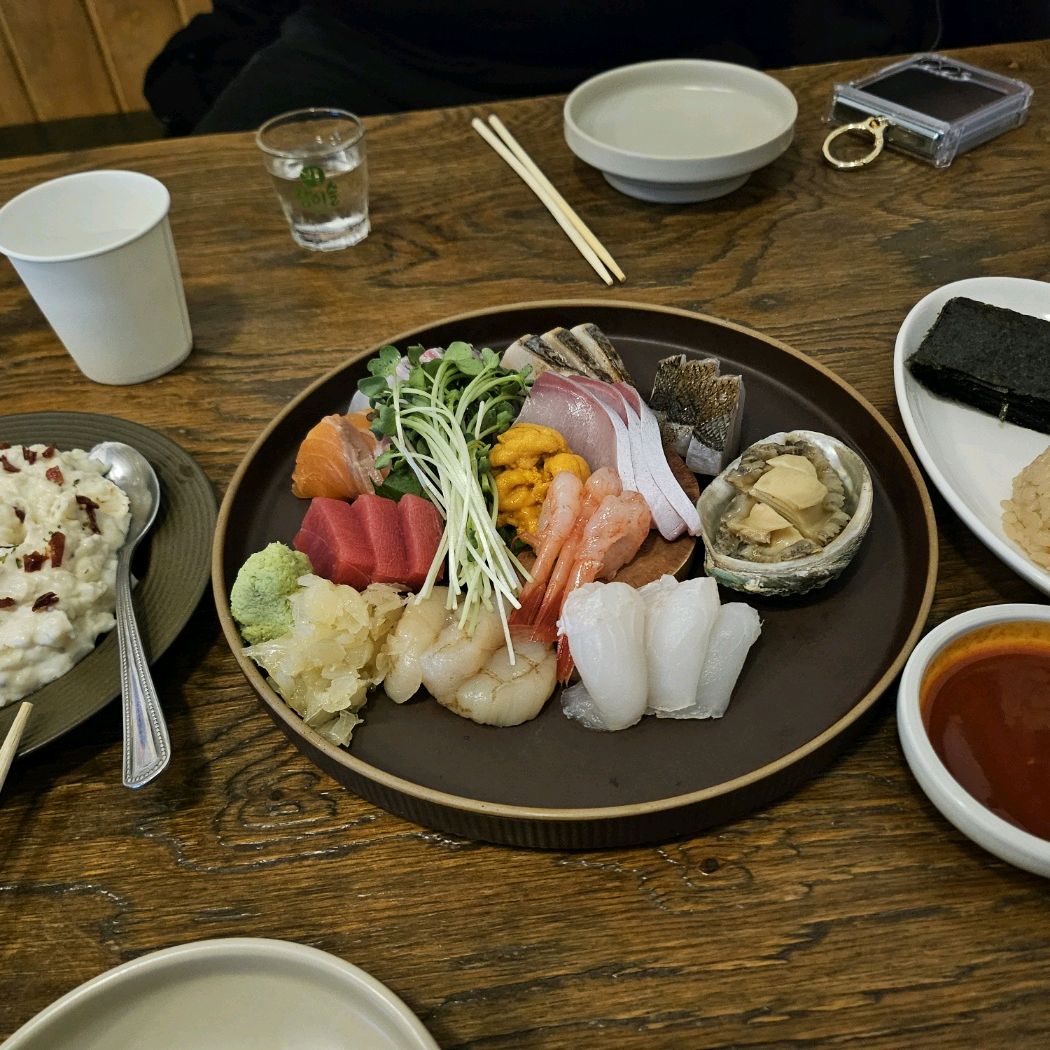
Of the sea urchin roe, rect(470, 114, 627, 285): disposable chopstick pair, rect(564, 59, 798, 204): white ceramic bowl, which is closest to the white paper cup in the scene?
the sea urchin roe

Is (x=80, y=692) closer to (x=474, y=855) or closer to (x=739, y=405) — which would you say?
(x=474, y=855)

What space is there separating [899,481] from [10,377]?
1.98 metres

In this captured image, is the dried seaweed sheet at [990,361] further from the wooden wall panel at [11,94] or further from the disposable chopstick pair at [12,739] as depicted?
the wooden wall panel at [11,94]

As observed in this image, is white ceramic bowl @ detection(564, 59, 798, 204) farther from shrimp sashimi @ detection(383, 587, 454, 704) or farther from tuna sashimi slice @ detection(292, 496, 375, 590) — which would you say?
shrimp sashimi @ detection(383, 587, 454, 704)

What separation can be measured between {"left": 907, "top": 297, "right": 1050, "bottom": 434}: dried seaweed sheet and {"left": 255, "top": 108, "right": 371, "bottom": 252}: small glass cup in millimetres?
1460

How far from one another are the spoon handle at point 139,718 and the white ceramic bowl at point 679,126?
165 cm

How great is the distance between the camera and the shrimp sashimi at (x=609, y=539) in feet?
4.64

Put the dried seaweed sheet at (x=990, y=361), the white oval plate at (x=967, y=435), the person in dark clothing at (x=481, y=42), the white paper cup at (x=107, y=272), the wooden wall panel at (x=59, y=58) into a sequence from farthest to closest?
the wooden wall panel at (x=59, y=58)
the person in dark clothing at (x=481, y=42)
the white paper cup at (x=107, y=272)
the dried seaweed sheet at (x=990, y=361)
the white oval plate at (x=967, y=435)

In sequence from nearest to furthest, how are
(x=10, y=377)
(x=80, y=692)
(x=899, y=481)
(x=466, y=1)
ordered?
(x=80, y=692) < (x=899, y=481) < (x=10, y=377) < (x=466, y=1)

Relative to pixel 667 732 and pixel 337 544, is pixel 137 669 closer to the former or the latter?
pixel 337 544

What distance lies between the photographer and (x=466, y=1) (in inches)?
128

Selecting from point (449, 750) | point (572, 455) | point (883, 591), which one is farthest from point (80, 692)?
point (883, 591)

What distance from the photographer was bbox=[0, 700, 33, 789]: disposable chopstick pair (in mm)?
1213

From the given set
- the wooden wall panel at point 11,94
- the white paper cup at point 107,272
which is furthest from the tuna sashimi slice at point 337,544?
the wooden wall panel at point 11,94
